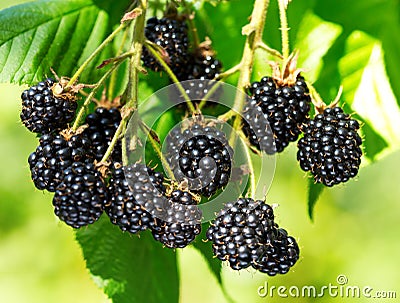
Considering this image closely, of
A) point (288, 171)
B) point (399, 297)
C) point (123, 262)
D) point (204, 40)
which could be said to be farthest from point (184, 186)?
point (288, 171)

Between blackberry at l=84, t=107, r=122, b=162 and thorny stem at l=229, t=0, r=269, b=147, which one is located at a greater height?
thorny stem at l=229, t=0, r=269, b=147

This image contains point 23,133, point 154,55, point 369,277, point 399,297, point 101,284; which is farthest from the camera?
point 23,133

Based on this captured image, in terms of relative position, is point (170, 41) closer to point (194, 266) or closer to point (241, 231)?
point (241, 231)

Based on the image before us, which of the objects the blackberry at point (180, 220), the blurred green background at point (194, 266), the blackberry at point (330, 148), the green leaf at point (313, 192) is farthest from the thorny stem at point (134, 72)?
the blurred green background at point (194, 266)

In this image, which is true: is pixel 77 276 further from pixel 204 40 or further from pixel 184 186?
pixel 184 186

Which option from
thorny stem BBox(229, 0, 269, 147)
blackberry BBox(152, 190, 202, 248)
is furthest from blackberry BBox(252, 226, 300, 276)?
thorny stem BBox(229, 0, 269, 147)

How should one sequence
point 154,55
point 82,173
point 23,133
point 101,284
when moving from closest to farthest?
point 82,173
point 154,55
point 101,284
point 23,133

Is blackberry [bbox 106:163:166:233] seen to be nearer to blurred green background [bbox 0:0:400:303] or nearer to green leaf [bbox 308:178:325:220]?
green leaf [bbox 308:178:325:220]
